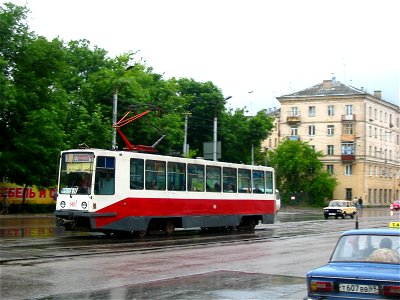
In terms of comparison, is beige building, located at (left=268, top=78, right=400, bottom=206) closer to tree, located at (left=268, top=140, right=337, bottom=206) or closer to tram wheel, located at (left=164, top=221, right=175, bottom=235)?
tree, located at (left=268, top=140, right=337, bottom=206)

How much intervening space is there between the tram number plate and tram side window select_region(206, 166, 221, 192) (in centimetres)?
1956

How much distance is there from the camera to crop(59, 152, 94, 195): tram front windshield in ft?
71.9

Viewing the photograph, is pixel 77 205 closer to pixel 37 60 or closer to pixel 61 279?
pixel 61 279

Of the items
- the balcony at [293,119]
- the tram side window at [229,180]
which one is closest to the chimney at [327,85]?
the balcony at [293,119]

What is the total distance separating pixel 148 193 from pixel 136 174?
3.22 ft

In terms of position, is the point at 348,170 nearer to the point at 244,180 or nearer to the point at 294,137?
the point at 294,137

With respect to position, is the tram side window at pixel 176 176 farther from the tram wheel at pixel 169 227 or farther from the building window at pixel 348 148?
the building window at pixel 348 148

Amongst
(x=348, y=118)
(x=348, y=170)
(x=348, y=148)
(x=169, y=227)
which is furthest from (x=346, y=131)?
(x=169, y=227)

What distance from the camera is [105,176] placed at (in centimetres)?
2217

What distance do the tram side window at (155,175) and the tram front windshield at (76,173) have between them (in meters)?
2.69

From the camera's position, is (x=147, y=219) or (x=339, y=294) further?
(x=147, y=219)

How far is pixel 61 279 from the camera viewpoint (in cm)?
1194

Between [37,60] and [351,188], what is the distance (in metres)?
63.3

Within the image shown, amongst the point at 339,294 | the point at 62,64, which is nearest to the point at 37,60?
the point at 62,64
